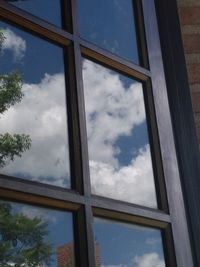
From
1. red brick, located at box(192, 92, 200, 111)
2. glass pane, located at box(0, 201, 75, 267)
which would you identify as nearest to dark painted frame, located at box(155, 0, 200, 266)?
red brick, located at box(192, 92, 200, 111)

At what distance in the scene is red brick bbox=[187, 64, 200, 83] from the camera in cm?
172

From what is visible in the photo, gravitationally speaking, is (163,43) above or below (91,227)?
above

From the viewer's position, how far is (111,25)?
1.59 metres

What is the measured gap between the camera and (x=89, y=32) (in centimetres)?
146

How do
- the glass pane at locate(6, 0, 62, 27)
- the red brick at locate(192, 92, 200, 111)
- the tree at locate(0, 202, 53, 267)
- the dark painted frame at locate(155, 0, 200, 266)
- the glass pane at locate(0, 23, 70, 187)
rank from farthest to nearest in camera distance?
the red brick at locate(192, 92, 200, 111) → the dark painted frame at locate(155, 0, 200, 266) → the glass pane at locate(6, 0, 62, 27) → the glass pane at locate(0, 23, 70, 187) → the tree at locate(0, 202, 53, 267)

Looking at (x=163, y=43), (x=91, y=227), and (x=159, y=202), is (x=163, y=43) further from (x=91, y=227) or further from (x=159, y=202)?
(x=91, y=227)

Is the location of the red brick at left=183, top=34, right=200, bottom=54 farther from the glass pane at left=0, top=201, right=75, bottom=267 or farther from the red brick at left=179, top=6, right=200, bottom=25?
the glass pane at left=0, top=201, right=75, bottom=267

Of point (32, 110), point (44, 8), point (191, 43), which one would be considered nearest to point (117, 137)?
point (32, 110)

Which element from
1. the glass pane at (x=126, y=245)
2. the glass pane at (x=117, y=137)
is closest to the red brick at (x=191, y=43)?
the glass pane at (x=117, y=137)

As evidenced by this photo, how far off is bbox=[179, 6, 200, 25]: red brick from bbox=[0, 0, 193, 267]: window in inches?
9.7

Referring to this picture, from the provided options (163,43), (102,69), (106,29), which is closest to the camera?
(102,69)

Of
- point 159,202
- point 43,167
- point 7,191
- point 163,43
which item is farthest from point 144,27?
point 7,191

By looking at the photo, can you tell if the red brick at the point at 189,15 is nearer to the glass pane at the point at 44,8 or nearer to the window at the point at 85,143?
the window at the point at 85,143

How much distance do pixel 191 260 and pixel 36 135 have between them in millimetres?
534
